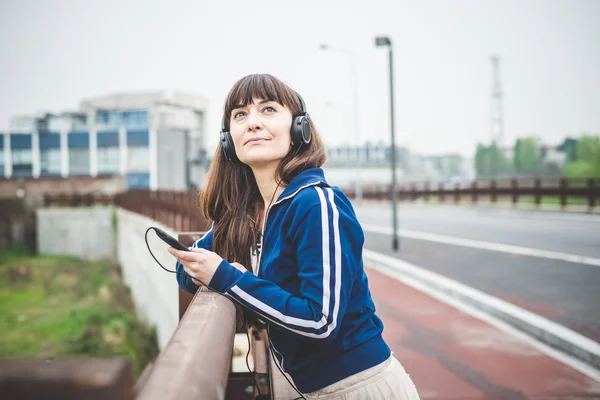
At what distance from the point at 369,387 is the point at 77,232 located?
32277 millimetres

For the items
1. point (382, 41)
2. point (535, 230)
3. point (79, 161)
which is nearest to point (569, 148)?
point (79, 161)

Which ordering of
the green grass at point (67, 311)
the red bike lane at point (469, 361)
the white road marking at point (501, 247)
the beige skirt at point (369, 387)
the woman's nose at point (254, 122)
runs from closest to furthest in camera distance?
the beige skirt at point (369, 387) < the woman's nose at point (254, 122) < the red bike lane at point (469, 361) < the white road marking at point (501, 247) < the green grass at point (67, 311)

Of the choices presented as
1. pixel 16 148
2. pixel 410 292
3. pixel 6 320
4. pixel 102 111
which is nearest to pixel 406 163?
pixel 102 111

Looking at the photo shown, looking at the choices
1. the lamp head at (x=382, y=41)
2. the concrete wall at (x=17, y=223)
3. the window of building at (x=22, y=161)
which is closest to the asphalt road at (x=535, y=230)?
the lamp head at (x=382, y=41)

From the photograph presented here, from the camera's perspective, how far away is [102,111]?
6178cm

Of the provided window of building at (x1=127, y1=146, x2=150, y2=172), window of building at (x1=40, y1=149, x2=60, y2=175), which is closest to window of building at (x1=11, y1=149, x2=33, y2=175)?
window of building at (x1=40, y1=149, x2=60, y2=175)

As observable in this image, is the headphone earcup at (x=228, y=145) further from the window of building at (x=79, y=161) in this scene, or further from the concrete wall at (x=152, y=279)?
the window of building at (x=79, y=161)

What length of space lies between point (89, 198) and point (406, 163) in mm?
82650

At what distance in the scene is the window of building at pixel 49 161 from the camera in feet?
193

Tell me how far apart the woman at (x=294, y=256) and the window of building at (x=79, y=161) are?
62492mm

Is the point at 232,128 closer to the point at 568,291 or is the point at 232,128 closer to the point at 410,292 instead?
the point at 410,292

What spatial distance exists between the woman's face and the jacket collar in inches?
7.9

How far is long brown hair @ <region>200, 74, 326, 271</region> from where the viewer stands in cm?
190

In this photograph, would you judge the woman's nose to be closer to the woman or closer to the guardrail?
the woman
